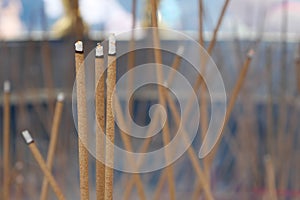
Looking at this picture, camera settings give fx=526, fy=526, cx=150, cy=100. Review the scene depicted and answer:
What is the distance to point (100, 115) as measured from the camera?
1.15 ft

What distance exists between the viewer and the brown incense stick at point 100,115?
0.33 metres

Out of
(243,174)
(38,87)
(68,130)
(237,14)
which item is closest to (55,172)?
(68,130)

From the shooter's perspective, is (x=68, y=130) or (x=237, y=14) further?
(x=237, y=14)

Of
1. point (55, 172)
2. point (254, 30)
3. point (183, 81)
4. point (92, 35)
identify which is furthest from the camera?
→ point (254, 30)

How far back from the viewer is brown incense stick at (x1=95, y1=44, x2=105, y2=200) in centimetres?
33

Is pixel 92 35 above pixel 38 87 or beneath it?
above

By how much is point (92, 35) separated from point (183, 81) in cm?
30

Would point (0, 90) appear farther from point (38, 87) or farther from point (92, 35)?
point (92, 35)

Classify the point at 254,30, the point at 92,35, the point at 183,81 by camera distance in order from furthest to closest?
1. the point at 254,30
2. the point at 92,35
3. the point at 183,81

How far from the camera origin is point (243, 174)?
3.22 ft

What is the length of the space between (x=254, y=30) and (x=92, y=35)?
382 mm

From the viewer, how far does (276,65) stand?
1164 millimetres

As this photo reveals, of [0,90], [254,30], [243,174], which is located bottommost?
[243,174]

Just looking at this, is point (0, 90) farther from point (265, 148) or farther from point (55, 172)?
point (265, 148)
